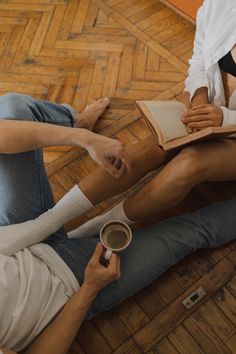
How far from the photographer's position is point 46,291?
0.74 m

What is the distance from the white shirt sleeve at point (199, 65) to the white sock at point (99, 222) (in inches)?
16.5

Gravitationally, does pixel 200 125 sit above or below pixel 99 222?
above

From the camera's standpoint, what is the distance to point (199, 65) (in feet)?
3.44

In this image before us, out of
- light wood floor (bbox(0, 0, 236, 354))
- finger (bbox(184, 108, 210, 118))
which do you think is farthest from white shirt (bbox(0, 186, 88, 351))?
finger (bbox(184, 108, 210, 118))

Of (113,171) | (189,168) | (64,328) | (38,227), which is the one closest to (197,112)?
(189,168)

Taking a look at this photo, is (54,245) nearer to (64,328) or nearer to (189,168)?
(64,328)

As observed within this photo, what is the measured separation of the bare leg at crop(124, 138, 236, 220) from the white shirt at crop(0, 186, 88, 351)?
253 mm

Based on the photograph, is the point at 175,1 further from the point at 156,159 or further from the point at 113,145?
the point at 113,145

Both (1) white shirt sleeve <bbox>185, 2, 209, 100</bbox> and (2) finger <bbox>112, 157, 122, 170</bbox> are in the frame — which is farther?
(1) white shirt sleeve <bbox>185, 2, 209, 100</bbox>

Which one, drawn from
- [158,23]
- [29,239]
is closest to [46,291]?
[29,239]

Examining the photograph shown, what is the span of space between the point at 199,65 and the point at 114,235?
0.60 m

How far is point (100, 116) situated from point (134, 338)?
82 cm

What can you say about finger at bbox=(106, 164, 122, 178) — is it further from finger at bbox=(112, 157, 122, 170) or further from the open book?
the open book

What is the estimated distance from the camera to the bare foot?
4.18 ft
